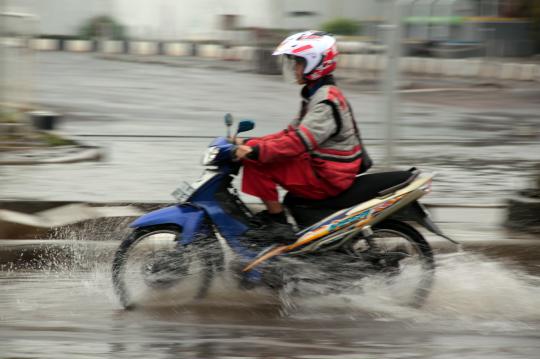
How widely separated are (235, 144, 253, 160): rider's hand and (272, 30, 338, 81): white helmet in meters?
0.56

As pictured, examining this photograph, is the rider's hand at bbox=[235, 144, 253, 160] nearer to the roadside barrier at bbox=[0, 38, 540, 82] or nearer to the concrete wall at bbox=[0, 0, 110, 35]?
the roadside barrier at bbox=[0, 38, 540, 82]

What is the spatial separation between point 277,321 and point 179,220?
81 cm

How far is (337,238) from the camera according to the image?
20.1 ft

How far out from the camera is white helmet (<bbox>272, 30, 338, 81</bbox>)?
236 inches

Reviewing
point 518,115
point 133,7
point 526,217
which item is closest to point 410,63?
point 518,115

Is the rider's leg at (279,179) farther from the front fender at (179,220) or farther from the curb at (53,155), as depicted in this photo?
the curb at (53,155)

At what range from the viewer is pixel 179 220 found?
20.0 ft

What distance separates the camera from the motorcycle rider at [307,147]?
598 cm

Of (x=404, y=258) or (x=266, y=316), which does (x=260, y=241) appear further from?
(x=404, y=258)

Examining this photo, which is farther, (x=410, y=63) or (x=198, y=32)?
(x=198, y=32)

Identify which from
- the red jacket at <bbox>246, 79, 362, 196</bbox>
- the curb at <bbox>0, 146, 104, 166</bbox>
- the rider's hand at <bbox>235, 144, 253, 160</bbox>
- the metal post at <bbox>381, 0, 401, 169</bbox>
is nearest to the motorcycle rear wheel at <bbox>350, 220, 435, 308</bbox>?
the red jacket at <bbox>246, 79, 362, 196</bbox>

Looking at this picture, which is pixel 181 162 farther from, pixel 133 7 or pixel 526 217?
pixel 133 7

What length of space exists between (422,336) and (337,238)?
2.74 ft

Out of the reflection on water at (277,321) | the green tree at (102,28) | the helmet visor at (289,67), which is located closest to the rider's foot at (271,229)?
the reflection on water at (277,321)
